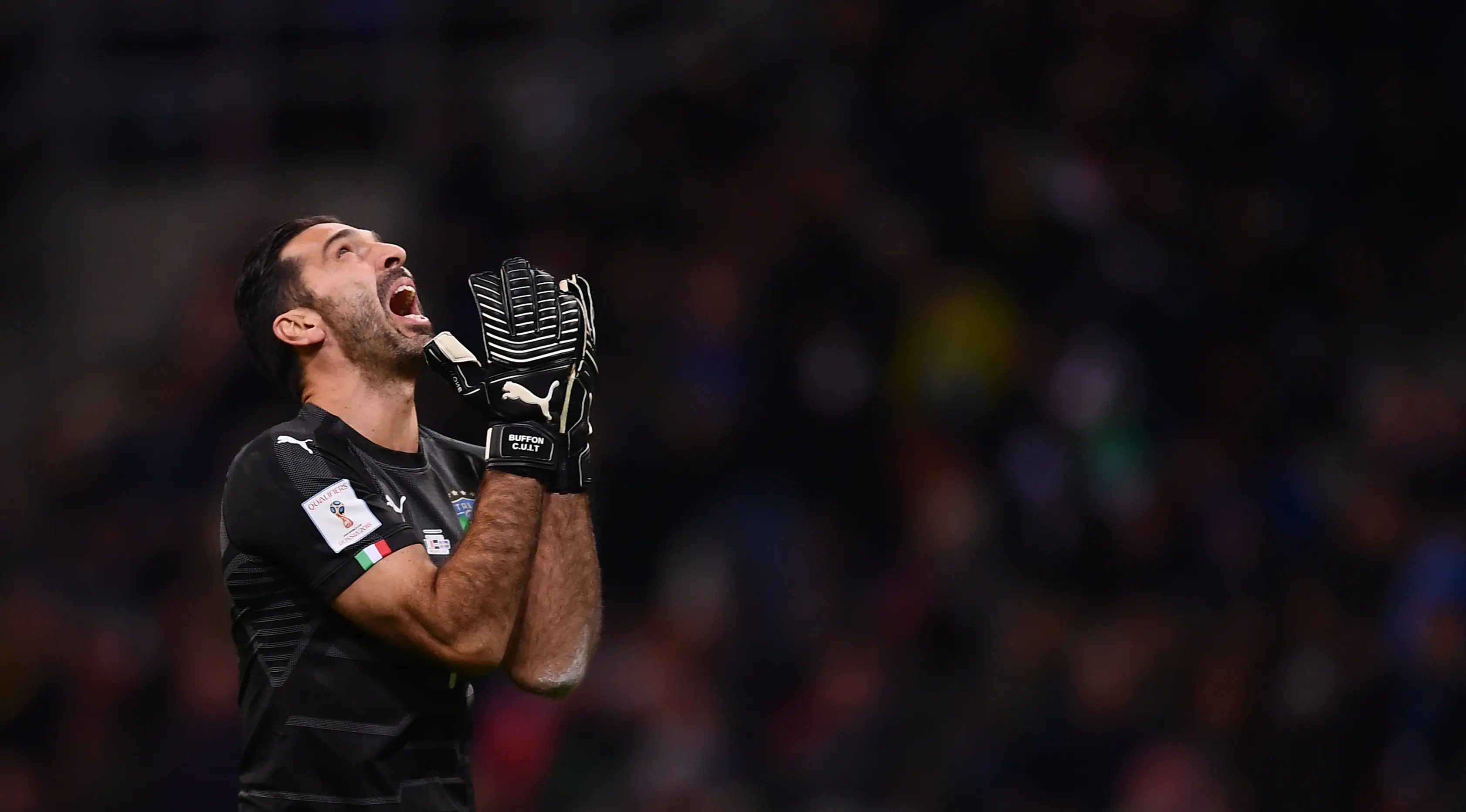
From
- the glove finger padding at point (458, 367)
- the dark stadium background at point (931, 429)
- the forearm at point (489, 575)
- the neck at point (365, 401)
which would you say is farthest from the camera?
the dark stadium background at point (931, 429)

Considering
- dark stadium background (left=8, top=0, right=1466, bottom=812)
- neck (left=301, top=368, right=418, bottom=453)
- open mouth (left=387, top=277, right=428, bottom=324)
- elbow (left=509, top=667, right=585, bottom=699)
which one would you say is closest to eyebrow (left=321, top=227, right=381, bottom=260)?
open mouth (left=387, top=277, right=428, bottom=324)

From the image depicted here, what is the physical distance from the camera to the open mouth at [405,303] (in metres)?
3.82

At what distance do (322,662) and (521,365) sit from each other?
2.19 feet

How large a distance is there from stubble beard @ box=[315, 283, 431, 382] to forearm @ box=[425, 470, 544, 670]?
40 centimetres

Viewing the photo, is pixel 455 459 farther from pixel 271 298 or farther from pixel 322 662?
pixel 322 662

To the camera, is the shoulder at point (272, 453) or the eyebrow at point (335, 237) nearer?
the shoulder at point (272, 453)

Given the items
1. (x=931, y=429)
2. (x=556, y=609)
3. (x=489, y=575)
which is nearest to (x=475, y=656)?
(x=489, y=575)

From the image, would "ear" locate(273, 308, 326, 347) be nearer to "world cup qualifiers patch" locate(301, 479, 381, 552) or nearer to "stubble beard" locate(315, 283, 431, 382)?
"stubble beard" locate(315, 283, 431, 382)

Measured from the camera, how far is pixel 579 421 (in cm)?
366

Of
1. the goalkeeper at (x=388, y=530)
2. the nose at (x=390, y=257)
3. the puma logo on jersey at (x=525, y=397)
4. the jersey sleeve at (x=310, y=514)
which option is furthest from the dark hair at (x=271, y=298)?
the puma logo on jersey at (x=525, y=397)

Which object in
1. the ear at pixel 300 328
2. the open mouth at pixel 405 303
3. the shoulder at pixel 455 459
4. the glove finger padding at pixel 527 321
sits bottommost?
the shoulder at pixel 455 459

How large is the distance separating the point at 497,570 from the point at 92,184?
9.14m

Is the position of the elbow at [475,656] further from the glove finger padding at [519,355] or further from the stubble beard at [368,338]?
the stubble beard at [368,338]

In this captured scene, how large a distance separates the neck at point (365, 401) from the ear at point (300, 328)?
7cm
